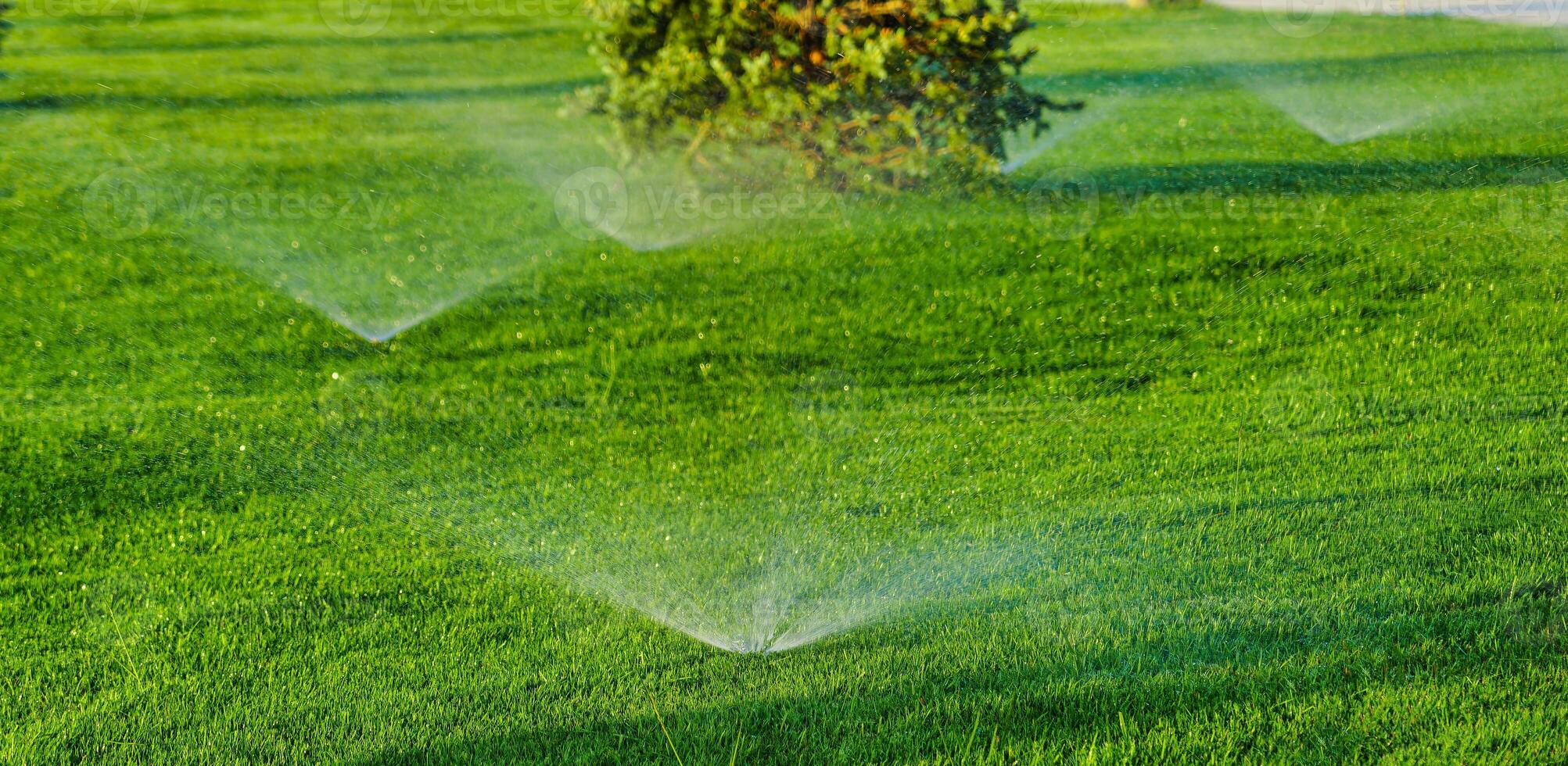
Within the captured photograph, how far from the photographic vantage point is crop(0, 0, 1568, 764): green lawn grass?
13.5 ft

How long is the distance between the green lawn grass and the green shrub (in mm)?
576

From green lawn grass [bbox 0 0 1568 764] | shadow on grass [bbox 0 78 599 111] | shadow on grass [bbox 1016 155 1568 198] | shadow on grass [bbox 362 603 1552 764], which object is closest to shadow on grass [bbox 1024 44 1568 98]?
green lawn grass [bbox 0 0 1568 764]

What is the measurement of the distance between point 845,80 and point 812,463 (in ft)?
14.9

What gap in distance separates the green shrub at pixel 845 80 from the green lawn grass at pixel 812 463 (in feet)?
1.89

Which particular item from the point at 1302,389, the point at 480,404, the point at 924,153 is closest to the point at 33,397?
the point at 480,404

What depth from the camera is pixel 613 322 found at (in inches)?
337

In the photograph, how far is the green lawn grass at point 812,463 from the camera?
4109 mm

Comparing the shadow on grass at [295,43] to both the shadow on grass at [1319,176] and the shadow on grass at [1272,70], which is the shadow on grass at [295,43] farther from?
the shadow on grass at [1319,176]

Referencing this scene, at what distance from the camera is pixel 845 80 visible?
10.0 m

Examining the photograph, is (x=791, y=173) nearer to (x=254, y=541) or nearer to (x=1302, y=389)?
(x=1302, y=389)

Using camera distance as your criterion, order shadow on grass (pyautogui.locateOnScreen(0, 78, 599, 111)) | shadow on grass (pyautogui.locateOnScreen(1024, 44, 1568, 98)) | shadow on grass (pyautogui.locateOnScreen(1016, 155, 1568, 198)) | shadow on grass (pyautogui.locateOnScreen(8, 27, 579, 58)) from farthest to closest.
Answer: shadow on grass (pyautogui.locateOnScreen(8, 27, 579, 58)), shadow on grass (pyautogui.locateOnScreen(1024, 44, 1568, 98)), shadow on grass (pyautogui.locateOnScreen(0, 78, 599, 111)), shadow on grass (pyautogui.locateOnScreen(1016, 155, 1568, 198))

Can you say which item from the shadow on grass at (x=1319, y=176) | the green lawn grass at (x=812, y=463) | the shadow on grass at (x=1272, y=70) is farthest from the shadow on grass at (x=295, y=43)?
the shadow on grass at (x=1319, y=176)

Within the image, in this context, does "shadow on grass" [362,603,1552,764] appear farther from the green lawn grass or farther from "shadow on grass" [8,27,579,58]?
"shadow on grass" [8,27,579,58]

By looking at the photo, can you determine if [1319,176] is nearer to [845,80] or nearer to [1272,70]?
[845,80]
